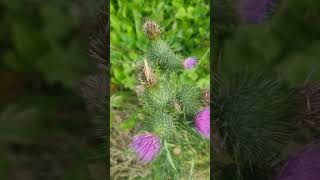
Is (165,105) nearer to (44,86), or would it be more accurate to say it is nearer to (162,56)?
(162,56)

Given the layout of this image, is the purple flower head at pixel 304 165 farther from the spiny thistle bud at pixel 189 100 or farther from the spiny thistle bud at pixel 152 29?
the spiny thistle bud at pixel 152 29

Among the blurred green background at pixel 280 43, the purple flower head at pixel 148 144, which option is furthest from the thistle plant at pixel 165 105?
the blurred green background at pixel 280 43

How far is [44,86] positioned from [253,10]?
1.24ft

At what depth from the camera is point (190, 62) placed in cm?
97

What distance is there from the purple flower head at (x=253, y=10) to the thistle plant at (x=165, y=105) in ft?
0.49

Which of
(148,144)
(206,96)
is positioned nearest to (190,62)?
(206,96)

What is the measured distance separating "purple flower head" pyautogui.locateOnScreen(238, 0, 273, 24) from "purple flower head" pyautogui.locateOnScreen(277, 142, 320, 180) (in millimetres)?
245

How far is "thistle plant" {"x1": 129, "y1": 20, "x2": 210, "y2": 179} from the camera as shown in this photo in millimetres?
839

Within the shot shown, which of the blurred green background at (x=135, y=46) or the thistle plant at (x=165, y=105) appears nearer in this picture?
the thistle plant at (x=165, y=105)

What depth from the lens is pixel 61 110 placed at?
29.4 inches

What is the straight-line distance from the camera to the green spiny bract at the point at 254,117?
2.75 feet

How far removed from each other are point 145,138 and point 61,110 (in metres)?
0.19

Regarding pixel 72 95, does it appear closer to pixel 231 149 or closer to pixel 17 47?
pixel 17 47

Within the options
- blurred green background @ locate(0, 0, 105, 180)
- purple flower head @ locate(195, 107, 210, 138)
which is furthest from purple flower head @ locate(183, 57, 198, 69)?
blurred green background @ locate(0, 0, 105, 180)
